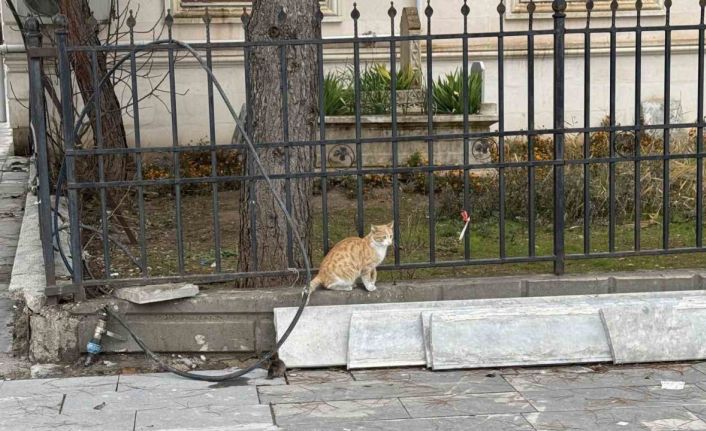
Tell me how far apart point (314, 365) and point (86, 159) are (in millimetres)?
3733

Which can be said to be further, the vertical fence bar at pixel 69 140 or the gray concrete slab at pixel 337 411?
the vertical fence bar at pixel 69 140

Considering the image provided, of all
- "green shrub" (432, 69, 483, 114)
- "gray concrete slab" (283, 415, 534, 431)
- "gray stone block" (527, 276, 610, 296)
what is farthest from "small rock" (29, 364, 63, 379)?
"green shrub" (432, 69, 483, 114)

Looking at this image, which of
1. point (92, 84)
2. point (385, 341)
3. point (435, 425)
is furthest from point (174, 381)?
point (92, 84)

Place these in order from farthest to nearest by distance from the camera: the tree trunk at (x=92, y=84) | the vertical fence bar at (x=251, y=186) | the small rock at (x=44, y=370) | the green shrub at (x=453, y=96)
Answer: the green shrub at (x=453, y=96) → the tree trunk at (x=92, y=84) → the vertical fence bar at (x=251, y=186) → the small rock at (x=44, y=370)

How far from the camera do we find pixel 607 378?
6000 mm

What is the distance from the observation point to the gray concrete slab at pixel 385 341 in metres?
6.14

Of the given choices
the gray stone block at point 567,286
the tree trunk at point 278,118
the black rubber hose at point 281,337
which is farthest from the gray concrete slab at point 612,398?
the tree trunk at point 278,118

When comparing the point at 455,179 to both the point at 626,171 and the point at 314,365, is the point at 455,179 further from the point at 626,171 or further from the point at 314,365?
the point at 314,365

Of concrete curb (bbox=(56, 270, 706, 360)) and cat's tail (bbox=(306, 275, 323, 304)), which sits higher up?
cat's tail (bbox=(306, 275, 323, 304))

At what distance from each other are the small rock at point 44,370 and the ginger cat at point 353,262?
1.64m

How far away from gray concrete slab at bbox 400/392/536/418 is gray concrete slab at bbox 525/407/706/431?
0.16 meters

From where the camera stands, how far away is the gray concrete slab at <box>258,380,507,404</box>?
224 inches

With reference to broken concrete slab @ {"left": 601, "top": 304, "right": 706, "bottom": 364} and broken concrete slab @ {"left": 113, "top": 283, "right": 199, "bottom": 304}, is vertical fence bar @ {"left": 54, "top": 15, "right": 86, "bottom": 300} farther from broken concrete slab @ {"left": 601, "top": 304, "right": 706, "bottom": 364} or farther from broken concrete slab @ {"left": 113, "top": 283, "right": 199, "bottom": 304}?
broken concrete slab @ {"left": 601, "top": 304, "right": 706, "bottom": 364}

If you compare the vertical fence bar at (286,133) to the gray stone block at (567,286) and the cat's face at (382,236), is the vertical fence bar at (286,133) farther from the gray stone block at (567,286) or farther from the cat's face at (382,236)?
the gray stone block at (567,286)
